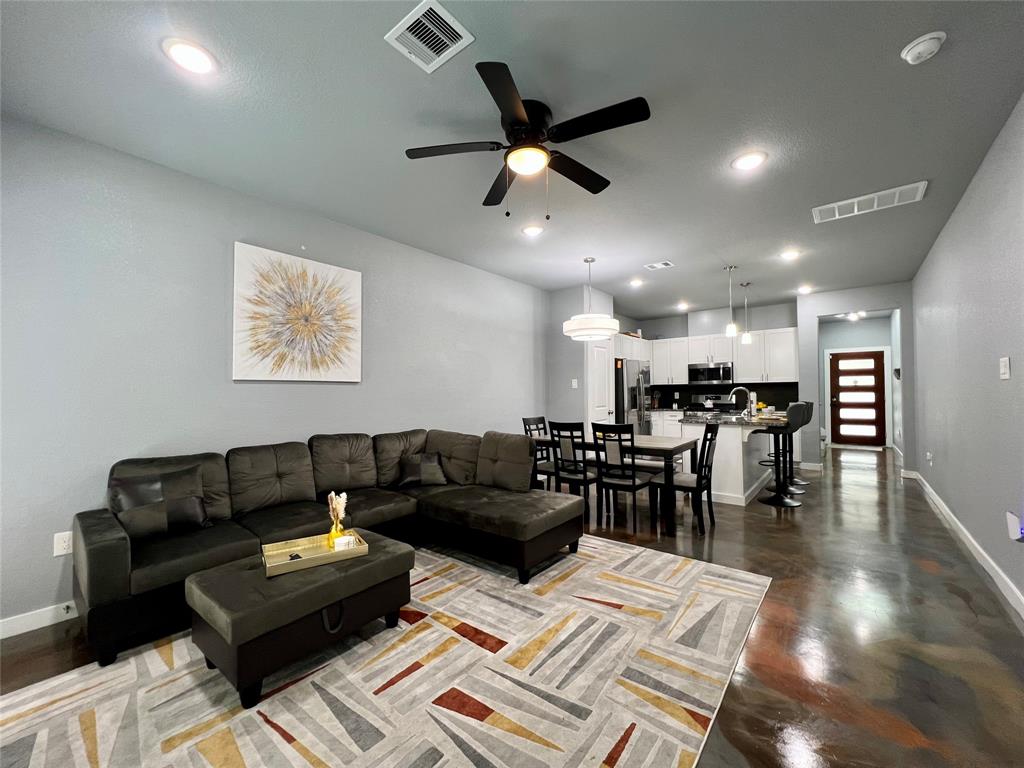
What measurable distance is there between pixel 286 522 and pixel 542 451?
329 centimetres

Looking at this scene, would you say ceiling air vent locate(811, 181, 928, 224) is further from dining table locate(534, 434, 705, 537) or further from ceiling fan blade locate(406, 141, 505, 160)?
ceiling fan blade locate(406, 141, 505, 160)

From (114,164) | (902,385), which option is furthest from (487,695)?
(902,385)

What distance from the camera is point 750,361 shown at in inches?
304

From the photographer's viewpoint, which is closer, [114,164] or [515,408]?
[114,164]

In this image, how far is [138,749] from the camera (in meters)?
1.57

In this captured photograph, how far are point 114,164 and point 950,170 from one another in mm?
5757

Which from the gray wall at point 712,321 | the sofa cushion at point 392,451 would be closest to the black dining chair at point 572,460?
the sofa cushion at point 392,451

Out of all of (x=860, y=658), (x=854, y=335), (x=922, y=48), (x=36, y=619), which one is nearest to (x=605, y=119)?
(x=922, y=48)

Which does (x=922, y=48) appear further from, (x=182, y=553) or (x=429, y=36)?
(x=182, y=553)

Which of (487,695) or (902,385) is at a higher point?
(902,385)

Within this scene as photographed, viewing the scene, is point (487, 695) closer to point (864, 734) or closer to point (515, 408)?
point (864, 734)

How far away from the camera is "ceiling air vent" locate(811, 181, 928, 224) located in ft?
11.0

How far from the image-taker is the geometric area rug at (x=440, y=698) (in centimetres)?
155

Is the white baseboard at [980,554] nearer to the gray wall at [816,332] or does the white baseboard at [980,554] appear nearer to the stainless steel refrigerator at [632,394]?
the gray wall at [816,332]
